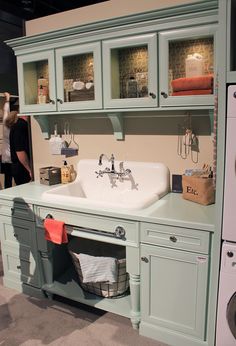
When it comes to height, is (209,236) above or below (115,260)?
above

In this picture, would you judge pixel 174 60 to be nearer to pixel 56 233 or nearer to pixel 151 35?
pixel 151 35

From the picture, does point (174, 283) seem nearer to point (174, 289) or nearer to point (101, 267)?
point (174, 289)

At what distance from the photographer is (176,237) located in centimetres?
175

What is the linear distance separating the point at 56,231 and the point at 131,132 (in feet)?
3.05

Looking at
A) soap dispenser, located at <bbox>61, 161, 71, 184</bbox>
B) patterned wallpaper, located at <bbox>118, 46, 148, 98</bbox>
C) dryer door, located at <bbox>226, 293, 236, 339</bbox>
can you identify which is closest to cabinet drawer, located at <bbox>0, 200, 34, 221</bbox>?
soap dispenser, located at <bbox>61, 161, 71, 184</bbox>

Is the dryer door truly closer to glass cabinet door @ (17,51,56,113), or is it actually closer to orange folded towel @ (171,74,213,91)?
orange folded towel @ (171,74,213,91)

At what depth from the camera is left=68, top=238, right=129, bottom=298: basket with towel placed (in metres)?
2.09

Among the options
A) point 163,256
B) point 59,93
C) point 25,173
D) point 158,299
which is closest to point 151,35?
point 59,93

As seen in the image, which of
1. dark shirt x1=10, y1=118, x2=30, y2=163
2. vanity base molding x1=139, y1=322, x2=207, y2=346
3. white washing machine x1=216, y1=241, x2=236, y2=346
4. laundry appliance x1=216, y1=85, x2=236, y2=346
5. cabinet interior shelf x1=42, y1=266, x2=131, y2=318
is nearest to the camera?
laundry appliance x1=216, y1=85, x2=236, y2=346

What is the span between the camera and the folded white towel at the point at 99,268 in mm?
2077

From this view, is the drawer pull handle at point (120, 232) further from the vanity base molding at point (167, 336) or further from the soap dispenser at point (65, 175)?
the soap dispenser at point (65, 175)

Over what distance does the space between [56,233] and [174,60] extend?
139cm

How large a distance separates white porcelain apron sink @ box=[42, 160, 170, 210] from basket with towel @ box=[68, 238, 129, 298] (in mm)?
369

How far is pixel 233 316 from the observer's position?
62.6 inches
